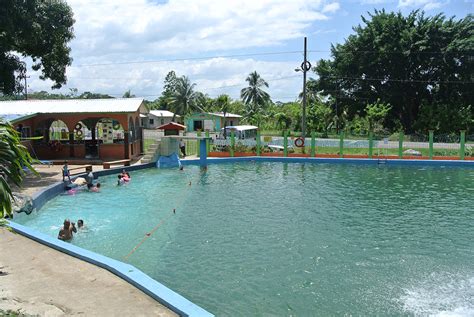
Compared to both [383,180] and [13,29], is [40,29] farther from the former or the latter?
[383,180]

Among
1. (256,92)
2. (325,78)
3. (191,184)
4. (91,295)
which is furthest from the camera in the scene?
(256,92)

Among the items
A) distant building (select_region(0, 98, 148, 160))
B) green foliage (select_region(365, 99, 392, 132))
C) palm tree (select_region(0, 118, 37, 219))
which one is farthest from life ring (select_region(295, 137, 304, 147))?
palm tree (select_region(0, 118, 37, 219))

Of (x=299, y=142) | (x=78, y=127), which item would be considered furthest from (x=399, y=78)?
(x=78, y=127)

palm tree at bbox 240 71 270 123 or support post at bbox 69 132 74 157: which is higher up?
palm tree at bbox 240 71 270 123

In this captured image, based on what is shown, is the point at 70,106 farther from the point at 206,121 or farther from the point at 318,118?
the point at 206,121

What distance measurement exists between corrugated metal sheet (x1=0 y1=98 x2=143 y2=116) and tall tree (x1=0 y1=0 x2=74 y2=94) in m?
3.18

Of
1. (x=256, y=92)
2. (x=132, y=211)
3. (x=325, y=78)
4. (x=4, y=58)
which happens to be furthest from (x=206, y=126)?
(x=132, y=211)

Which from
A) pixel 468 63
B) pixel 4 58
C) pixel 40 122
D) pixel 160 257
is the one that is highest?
pixel 468 63

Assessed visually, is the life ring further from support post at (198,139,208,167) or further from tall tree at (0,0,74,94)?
tall tree at (0,0,74,94)

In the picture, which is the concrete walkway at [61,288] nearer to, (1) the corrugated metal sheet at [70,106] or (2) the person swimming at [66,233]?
(2) the person swimming at [66,233]

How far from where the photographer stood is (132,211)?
52.3ft

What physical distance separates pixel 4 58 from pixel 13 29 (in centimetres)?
310

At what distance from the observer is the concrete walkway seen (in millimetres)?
6754

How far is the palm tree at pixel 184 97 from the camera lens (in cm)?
6812
